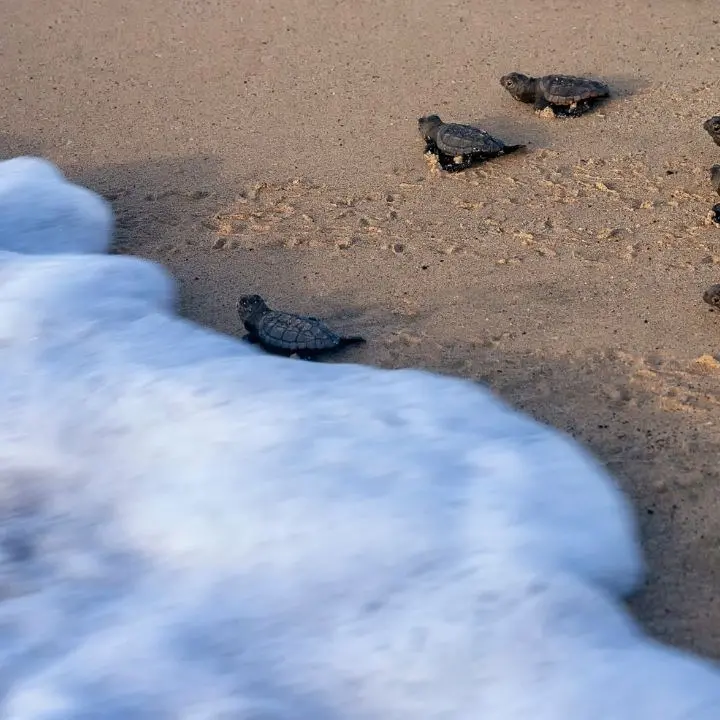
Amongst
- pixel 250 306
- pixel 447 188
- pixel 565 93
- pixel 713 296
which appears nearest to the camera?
pixel 713 296

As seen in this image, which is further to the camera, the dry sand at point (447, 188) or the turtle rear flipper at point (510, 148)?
the turtle rear flipper at point (510, 148)

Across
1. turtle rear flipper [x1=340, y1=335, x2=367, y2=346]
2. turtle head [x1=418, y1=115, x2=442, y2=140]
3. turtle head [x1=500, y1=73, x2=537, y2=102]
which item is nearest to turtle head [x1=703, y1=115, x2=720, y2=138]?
turtle head [x1=500, y1=73, x2=537, y2=102]

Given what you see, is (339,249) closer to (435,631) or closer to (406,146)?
(406,146)

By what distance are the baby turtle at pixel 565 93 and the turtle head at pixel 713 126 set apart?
654mm

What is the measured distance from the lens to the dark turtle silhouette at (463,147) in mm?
4301

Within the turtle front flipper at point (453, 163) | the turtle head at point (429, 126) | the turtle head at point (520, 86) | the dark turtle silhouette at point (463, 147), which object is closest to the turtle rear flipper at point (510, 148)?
the dark turtle silhouette at point (463, 147)

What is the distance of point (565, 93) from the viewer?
4688mm

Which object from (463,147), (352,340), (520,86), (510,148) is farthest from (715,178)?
(352,340)

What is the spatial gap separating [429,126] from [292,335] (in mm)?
1827

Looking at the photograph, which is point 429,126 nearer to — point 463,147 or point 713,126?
point 463,147

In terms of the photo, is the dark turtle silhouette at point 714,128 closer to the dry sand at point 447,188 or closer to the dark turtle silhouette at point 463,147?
the dry sand at point 447,188

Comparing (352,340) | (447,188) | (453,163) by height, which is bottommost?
(352,340)

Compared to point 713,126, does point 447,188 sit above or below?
below

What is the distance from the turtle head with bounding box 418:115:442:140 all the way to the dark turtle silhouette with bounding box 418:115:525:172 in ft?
0.22
